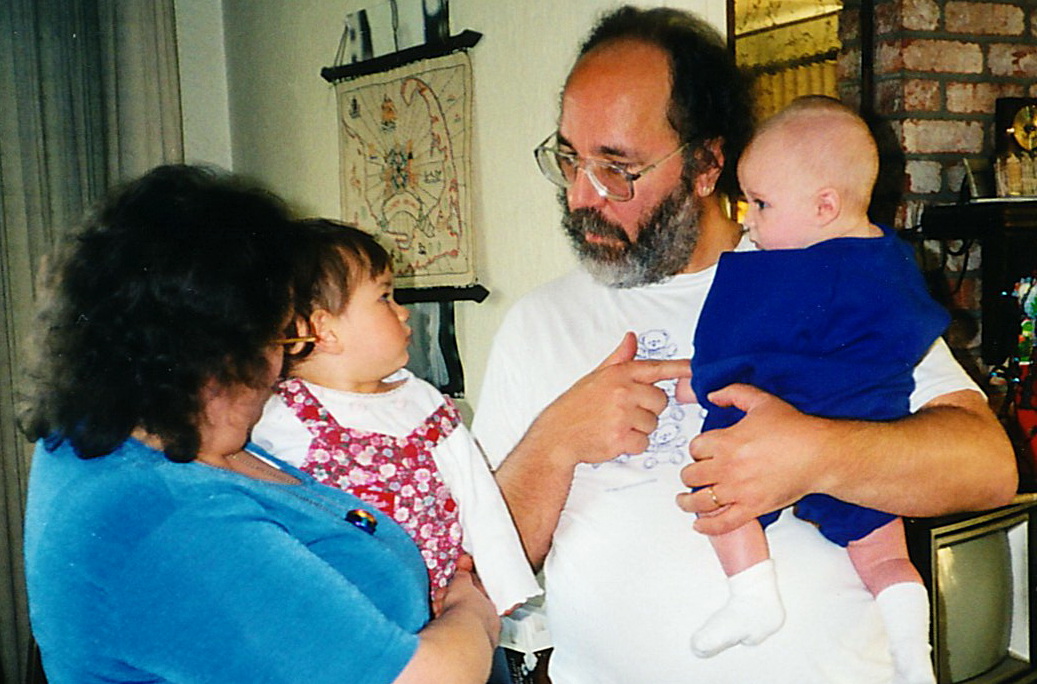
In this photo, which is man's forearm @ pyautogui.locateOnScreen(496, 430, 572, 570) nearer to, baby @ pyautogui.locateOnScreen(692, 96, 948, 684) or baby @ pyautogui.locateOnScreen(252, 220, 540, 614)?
baby @ pyautogui.locateOnScreen(252, 220, 540, 614)

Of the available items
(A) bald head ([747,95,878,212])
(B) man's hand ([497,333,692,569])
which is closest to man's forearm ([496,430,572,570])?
(B) man's hand ([497,333,692,569])

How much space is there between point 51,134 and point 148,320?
8.71 ft

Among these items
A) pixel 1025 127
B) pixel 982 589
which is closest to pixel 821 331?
pixel 982 589

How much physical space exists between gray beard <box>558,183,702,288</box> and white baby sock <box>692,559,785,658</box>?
0.48 meters

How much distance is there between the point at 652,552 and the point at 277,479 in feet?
1.79

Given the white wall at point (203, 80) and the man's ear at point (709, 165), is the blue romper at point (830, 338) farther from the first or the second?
the white wall at point (203, 80)

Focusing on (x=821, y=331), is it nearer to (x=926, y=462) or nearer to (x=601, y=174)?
(x=926, y=462)

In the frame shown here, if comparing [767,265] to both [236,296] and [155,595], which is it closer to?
[236,296]

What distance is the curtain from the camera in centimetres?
301

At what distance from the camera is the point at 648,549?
130cm

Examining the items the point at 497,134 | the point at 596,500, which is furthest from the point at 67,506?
the point at 497,134

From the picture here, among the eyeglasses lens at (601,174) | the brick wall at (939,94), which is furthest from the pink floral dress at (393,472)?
the brick wall at (939,94)

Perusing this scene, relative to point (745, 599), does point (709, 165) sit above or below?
above

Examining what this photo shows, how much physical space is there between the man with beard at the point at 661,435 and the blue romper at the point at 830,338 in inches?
1.8
